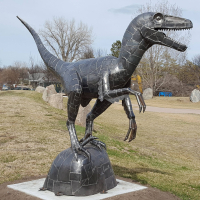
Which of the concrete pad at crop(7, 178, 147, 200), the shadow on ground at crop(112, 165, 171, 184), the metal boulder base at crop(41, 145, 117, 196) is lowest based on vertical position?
the shadow on ground at crop(112, 165, 171, 184)

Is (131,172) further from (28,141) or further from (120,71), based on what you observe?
(28,141)

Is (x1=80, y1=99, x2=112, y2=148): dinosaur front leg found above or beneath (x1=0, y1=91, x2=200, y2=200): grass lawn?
above

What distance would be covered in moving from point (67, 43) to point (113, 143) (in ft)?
97.3

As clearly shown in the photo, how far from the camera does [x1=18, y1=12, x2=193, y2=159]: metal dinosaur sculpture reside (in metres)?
4.43

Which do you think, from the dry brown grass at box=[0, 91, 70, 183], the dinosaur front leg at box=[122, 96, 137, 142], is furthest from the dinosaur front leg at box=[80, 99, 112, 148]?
the dry brown grass at box=[0, 91, 70, 183]

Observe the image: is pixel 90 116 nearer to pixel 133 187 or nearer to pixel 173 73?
pixel 133 187

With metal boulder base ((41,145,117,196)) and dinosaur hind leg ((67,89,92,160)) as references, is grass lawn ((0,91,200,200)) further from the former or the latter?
dinosaur hind leg ((67,89,92,160))

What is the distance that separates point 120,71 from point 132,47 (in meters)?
0.43

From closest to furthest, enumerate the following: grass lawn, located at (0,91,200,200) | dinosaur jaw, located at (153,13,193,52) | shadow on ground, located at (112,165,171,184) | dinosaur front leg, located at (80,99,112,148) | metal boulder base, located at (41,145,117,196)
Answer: dinosaur jaw, located at (153,13,193,52), metal boulder base, located at (41,145,117,196), dinosaur front leg, located at (80,99,112,148), shadow on ground, located at (112,165,171,184), grass lawn, located at (0,91,200,200)

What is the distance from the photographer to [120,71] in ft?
15.3

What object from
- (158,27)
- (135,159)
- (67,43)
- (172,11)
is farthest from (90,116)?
(67,43)

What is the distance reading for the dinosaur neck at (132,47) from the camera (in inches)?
180

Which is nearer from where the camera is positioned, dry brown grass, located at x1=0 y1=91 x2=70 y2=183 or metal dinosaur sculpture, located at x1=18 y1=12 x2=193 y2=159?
metal dinosaur sculpture, located at x1=18 y1=12 x2=193 y2=159

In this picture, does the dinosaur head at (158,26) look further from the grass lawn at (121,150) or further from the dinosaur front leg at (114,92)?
the grass lawn at (121,150)
